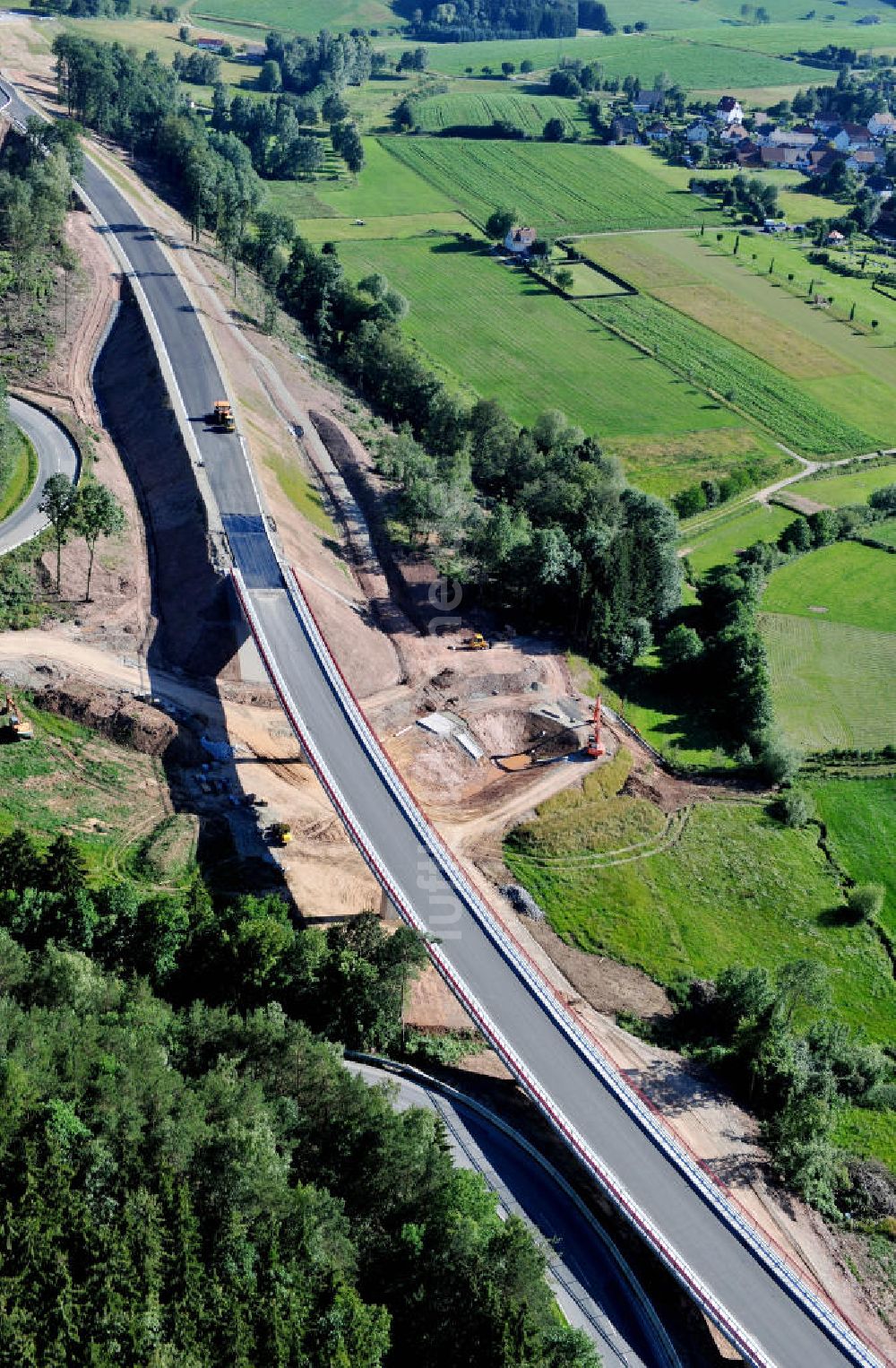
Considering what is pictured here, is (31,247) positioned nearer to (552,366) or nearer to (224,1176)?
(552,366)

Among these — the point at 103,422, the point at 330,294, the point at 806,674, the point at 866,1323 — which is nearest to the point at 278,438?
the point at 103,422

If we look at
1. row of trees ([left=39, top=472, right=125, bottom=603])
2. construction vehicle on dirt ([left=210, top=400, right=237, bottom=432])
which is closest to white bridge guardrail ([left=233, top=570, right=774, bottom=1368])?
row of trees ([left=39, top=472, right=125, bottom=603])

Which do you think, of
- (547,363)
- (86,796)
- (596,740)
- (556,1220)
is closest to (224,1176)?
(556,1220)

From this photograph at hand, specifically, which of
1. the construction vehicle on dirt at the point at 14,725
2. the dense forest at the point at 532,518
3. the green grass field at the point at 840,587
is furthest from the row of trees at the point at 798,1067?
the green grass field at the point at 840,587

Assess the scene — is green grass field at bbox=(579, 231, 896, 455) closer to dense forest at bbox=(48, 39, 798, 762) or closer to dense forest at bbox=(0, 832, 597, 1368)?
dense forest at bbox=(48, 39, 798, 762)

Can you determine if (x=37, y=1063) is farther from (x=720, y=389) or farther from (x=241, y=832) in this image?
(x=720, y=389)

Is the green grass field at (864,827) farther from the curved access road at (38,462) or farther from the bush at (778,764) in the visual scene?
the curved access road at (38,462)
